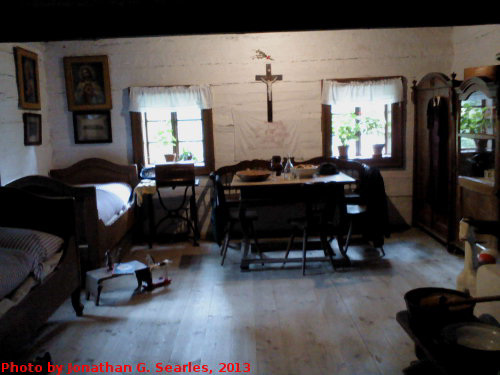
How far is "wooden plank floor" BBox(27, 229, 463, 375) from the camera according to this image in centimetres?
313

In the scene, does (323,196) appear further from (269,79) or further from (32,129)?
(32,129)

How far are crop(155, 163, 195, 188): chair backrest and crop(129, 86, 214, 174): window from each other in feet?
2.13

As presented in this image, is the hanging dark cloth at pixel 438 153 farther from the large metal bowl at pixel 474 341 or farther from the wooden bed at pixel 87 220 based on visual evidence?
the wooden bed at pixel 87 220

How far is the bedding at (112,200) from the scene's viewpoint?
16.1 feet

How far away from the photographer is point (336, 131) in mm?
6562

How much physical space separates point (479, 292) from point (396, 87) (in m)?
3.82

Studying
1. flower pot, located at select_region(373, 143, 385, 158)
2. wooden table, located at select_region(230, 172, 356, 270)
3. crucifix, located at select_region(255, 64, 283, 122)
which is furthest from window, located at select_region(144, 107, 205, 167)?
flower pot, located at select_region(373, 143, 385, 158)

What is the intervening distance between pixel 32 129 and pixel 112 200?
1435mm

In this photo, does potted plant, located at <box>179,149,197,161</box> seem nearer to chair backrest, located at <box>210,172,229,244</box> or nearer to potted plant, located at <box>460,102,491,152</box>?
chair backrest, located at <box>210,172,229,244</box>

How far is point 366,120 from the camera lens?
6566 mm

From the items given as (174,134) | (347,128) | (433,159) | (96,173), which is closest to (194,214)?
(174,134)

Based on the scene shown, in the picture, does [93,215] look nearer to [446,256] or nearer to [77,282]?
[77,282]

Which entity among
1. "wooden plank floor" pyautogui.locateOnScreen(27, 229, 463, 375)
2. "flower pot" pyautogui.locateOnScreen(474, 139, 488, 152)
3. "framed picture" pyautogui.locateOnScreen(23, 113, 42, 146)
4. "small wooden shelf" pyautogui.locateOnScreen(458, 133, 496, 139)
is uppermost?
"framed picture" pyautogui.locateOnScreen(23, 113, 42, 146)

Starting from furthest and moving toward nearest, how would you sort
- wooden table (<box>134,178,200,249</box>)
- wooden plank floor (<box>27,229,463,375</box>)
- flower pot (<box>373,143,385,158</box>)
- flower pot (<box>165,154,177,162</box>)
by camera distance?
flower pot (<box>373,143,385,158</box>), flower pot (<box>165,154,177,162</box>), wooden table (<box>134,178,200,249</box>), wooden plank floor (<box>27,229,463,375</box>)
